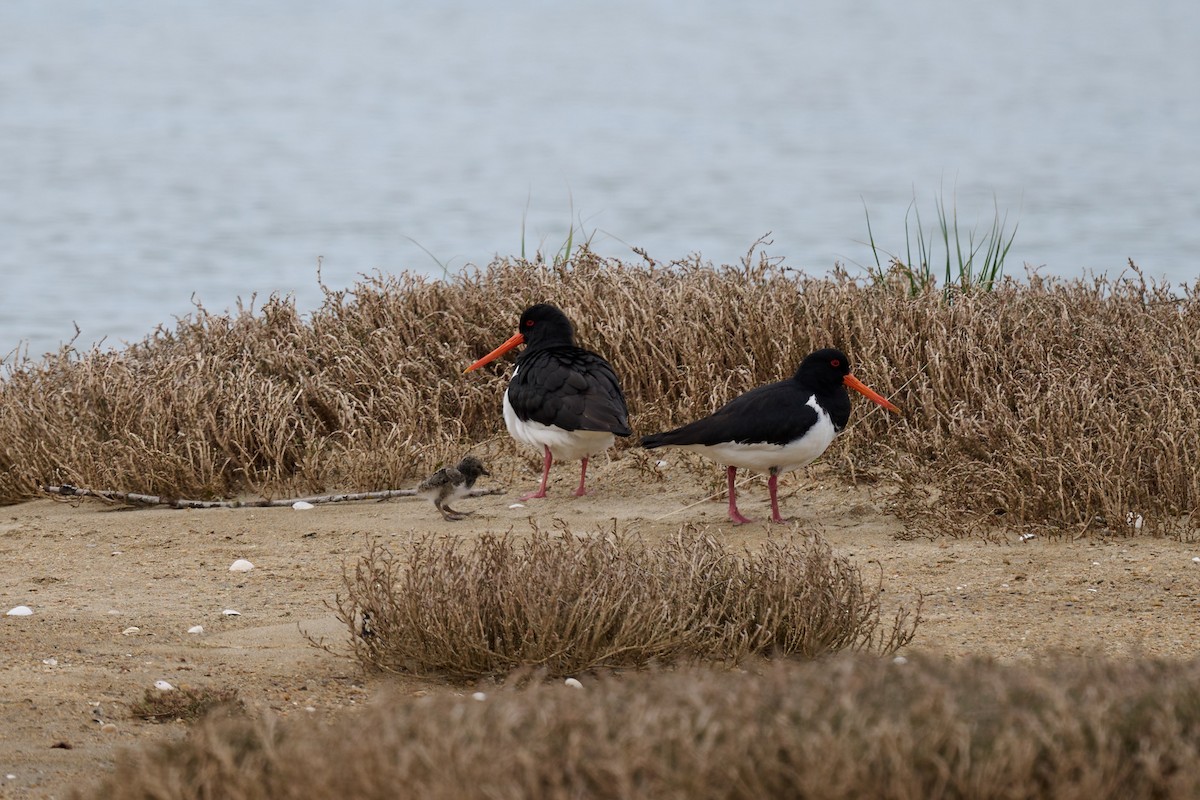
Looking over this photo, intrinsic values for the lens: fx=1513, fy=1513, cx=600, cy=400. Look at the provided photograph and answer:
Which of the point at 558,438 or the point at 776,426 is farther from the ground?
the point at 776,426

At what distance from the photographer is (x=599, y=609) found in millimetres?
5414

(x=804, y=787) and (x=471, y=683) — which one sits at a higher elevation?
(x=804, y=787)

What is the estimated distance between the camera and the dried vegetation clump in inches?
213

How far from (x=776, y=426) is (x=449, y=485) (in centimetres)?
179

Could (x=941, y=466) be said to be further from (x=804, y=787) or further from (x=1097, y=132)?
(x=1097, y=132)

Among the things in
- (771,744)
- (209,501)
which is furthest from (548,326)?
(771,744)

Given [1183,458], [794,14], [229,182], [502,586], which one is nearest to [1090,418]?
[1183,458]

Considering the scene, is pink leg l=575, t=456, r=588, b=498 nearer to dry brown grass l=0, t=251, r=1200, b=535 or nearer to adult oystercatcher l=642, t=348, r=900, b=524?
dry brown grass l=0, t=251, r=1200, b=535

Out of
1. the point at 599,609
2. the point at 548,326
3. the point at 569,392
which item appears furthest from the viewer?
the point at 548,326

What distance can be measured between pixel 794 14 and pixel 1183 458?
8332 centimetres

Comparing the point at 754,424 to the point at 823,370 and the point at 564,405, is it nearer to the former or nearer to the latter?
the point at 823,370

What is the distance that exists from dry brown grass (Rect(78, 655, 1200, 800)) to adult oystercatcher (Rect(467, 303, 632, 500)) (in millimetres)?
4943

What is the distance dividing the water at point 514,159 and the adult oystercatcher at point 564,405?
2012mm

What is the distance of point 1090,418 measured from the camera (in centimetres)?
806
